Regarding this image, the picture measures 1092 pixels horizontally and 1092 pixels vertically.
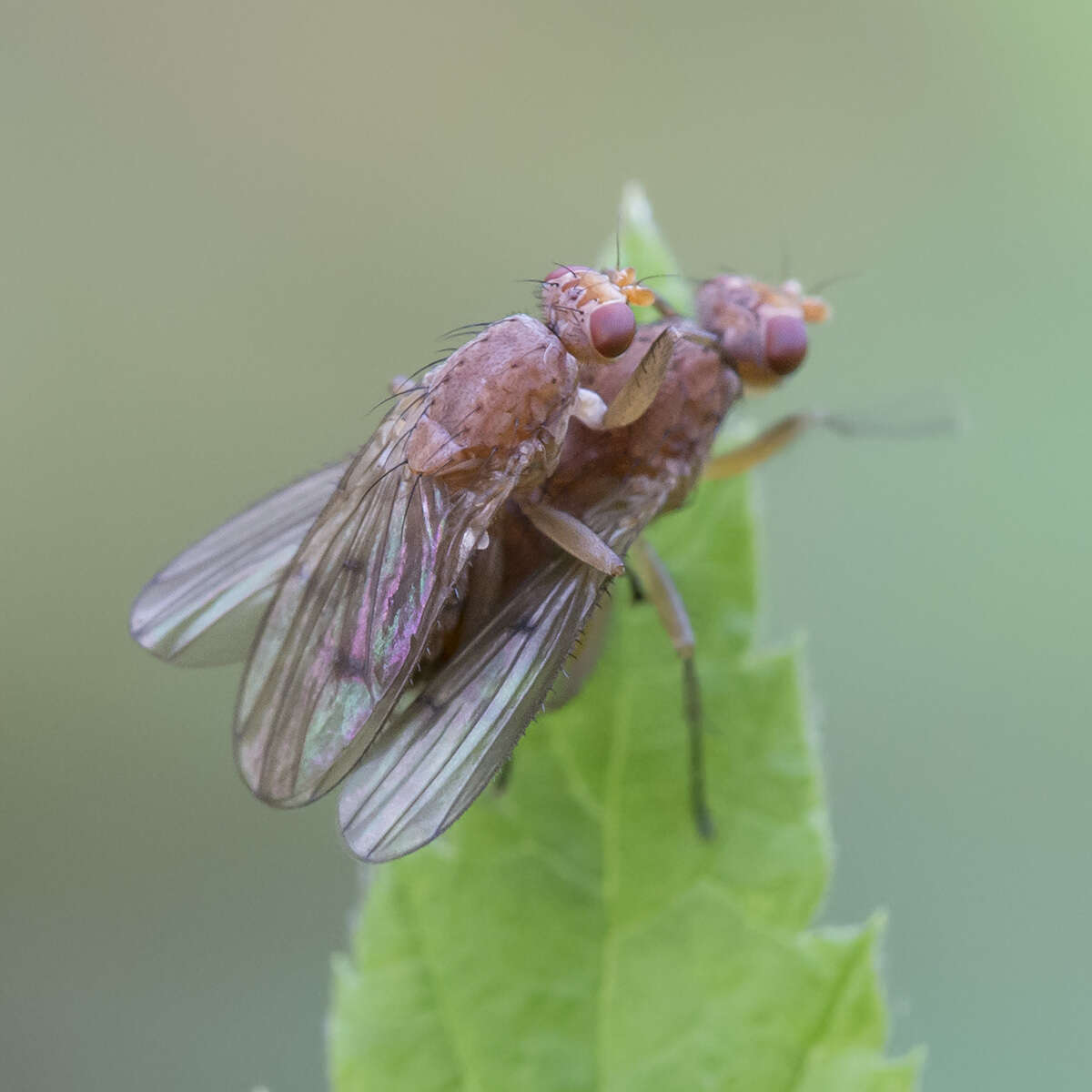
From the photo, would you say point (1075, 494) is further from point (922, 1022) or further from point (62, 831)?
point (62, 831)

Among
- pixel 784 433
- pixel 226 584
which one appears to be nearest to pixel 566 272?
pixel 784 433

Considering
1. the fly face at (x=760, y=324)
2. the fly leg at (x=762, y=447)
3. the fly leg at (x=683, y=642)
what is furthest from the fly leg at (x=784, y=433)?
the fly leg at (x=683, y=642)

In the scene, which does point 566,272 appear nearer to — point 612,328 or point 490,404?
point 612,328

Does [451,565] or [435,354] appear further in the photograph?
[435,354]

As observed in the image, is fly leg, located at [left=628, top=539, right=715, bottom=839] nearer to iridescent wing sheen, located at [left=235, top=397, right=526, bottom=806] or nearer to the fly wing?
iridescent wing sheen, located at [left=235, top=397, right=526, bottom=806]

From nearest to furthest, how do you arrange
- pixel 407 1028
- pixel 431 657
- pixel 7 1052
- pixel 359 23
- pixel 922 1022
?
pixel 407 1028, pixel 431 657, pixel 922 1022, pixel 7 1052, pixel 359 23

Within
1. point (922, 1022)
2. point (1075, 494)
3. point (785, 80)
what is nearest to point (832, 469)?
point (1075, 494)
